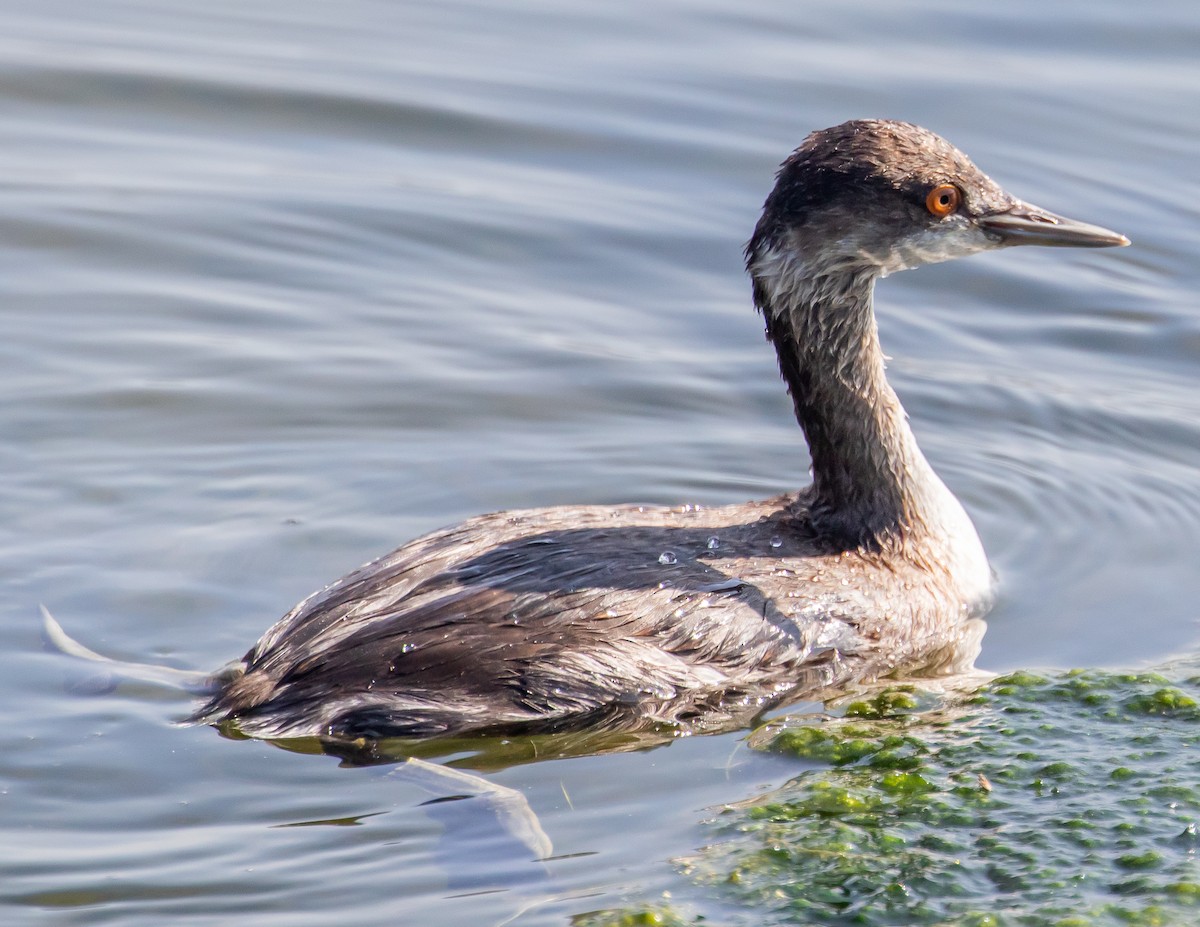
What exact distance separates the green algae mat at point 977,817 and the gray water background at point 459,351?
210 mm

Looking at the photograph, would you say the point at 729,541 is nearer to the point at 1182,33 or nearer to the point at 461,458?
the point at 461,458

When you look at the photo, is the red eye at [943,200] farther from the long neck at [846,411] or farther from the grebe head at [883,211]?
the long neck at [846,411]

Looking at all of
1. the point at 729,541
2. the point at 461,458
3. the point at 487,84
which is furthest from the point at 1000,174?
the point at 729,541

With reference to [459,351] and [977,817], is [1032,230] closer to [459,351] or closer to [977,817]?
[977,817]

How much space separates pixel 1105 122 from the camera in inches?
449

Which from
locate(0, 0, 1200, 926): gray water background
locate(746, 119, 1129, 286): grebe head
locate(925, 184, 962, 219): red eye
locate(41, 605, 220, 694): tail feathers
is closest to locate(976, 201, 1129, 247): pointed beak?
locate(746, 119, 1129, 286): grebe head

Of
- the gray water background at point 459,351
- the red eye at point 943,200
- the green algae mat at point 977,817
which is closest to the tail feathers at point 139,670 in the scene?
the gray water background at point 459,351

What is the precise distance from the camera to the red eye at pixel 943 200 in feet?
22.7

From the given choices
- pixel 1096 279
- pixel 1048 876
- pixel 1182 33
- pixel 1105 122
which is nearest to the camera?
pixel 1048 876

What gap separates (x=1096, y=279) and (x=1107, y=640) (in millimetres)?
3753

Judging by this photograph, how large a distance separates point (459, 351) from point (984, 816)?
4464mm

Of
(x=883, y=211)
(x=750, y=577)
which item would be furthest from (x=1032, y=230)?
(x=750, y=577)

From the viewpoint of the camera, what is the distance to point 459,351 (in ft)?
30.2

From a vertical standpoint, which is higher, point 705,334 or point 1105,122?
point 1105,122
